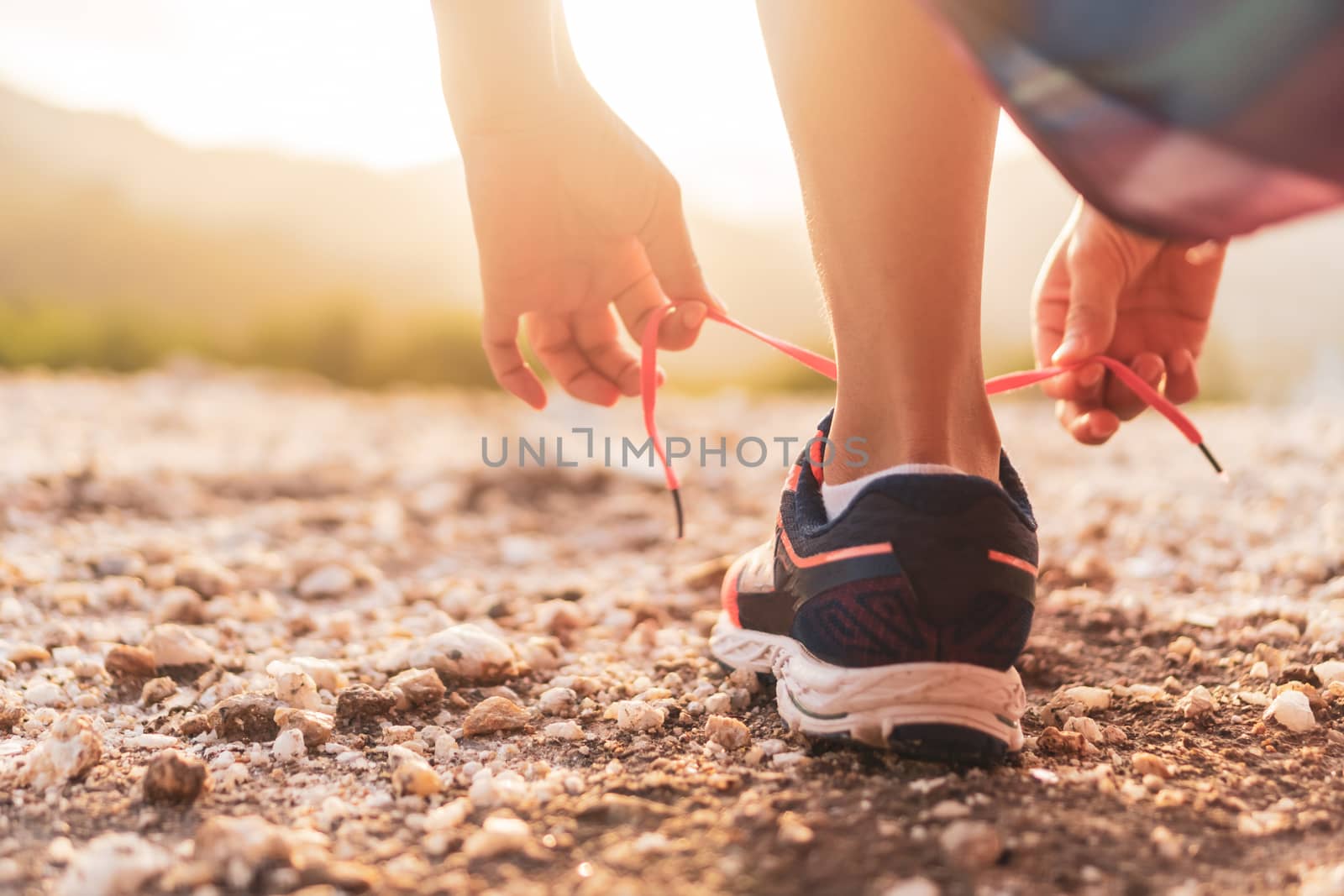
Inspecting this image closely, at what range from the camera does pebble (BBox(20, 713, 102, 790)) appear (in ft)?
3.22

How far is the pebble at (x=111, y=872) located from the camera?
0.77 m

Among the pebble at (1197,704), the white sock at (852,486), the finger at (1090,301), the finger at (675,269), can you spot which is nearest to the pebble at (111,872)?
the white sock at (852,486)

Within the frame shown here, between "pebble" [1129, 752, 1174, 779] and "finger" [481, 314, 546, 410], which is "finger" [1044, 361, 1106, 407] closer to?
"pebble" [1129, 752, 1174, 779]

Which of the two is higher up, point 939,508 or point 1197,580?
point 939,508

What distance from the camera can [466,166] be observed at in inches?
52.9

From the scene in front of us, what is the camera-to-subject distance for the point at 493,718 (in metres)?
1.14

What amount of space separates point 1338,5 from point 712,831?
2.68 feet

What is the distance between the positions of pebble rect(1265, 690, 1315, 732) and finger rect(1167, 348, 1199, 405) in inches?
20.2

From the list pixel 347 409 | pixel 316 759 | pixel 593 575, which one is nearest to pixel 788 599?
pixel 316 759

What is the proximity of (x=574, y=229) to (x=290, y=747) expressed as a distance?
0.79 m

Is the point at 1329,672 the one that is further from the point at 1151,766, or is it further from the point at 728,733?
the point at 728,733

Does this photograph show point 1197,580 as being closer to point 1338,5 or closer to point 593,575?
point 593,575

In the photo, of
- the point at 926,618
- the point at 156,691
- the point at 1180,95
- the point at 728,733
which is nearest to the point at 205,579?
the point at 156,691

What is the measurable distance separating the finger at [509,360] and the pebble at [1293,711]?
1.03 metres
